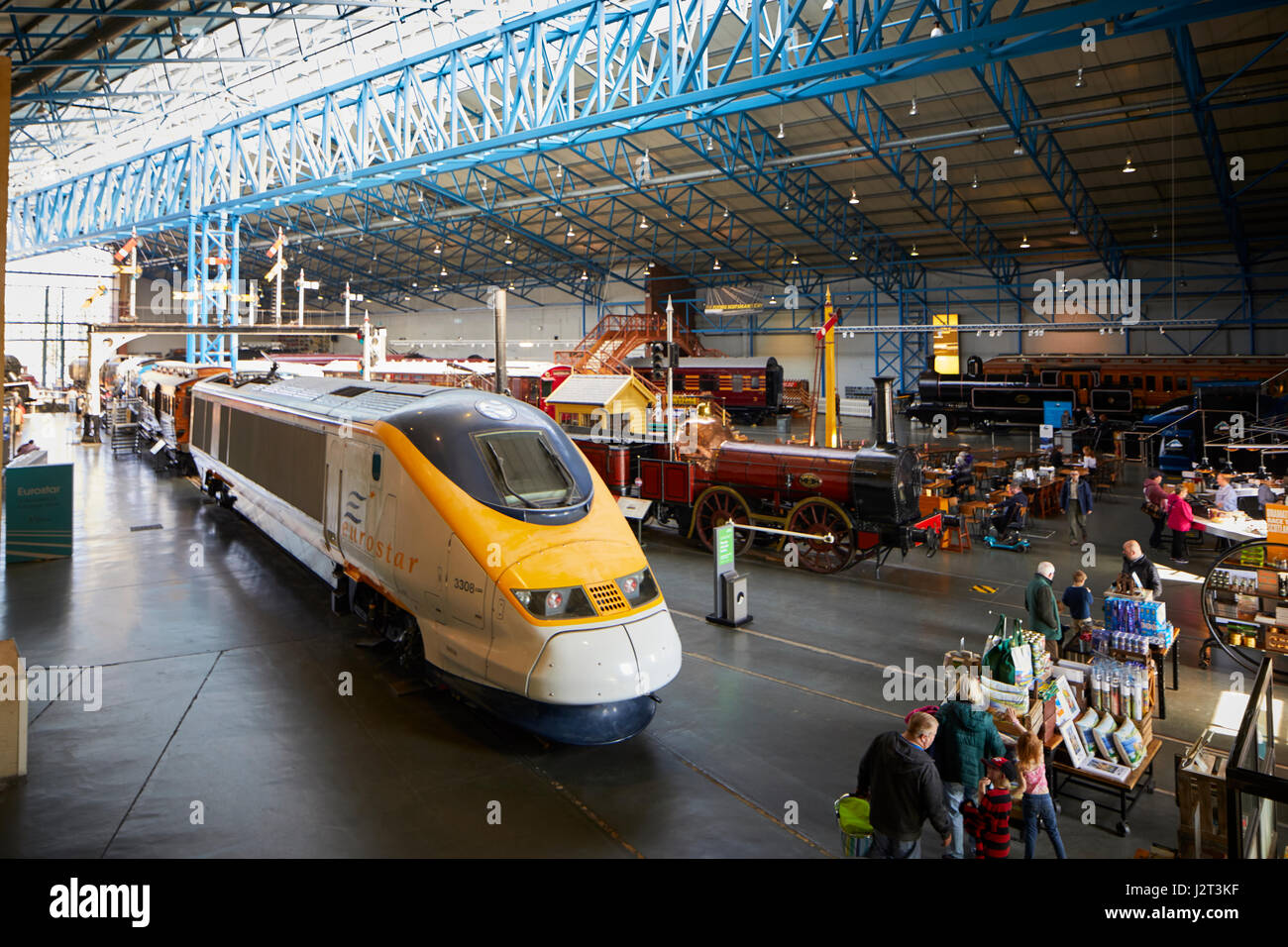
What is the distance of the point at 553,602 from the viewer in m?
6.71

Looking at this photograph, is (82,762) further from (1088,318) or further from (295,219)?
(295,219)

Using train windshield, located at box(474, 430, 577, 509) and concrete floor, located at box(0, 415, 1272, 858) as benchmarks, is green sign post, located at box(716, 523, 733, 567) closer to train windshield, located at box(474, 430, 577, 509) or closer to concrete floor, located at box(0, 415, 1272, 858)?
concrete floor, located at box(0, 415, 1272, 858)

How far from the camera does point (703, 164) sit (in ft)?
105

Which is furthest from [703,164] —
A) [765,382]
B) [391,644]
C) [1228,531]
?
[391,644]

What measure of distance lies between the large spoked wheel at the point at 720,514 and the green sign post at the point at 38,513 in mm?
11127

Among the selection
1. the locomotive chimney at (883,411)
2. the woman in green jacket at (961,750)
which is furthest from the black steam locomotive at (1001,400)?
the woman in green jacket at (961,750)

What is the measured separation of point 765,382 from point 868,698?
3353 cm

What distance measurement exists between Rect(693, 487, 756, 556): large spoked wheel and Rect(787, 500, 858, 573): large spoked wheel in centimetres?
101

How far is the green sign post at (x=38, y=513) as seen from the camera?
13.4 m

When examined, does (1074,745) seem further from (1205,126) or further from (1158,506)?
(1205,126)

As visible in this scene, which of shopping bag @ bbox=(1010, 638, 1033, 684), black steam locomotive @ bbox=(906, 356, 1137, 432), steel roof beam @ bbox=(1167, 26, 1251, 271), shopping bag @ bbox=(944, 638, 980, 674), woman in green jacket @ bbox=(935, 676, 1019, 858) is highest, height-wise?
steel roof beam @ bbox=(1167, 26, 1251, 271)

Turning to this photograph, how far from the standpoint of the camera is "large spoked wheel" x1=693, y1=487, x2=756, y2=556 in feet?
48.6

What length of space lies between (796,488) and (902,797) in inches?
376

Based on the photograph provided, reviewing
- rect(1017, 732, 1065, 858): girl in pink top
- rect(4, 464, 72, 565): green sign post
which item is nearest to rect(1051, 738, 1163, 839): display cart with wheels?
rect(1017, 732, 1065, 858): girl in pink top
